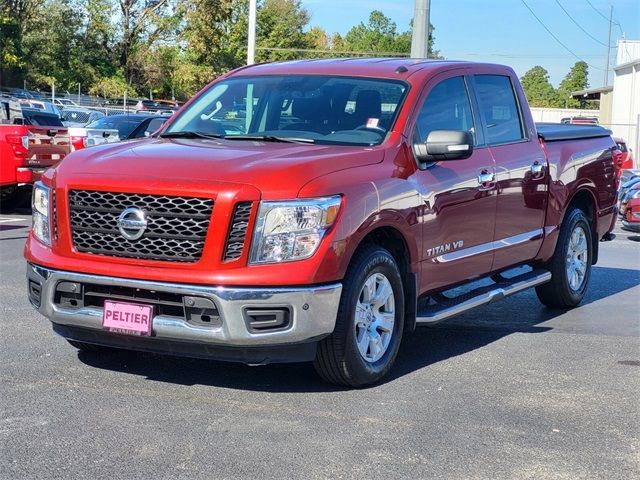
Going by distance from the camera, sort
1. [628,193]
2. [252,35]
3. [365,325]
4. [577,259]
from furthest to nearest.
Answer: [252,35] → [628,193] → [577,259] → [365,325]

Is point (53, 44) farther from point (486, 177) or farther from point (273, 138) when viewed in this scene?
point (273, 138)

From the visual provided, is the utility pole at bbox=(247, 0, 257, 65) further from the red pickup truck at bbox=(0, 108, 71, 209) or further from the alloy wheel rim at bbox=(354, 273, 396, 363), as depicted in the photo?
the alloy wheel rim at bbox=(354, 273, 396, 363)

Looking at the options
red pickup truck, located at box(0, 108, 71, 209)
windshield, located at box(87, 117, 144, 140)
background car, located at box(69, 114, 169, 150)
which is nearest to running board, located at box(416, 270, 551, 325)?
red pickup truck, located at box(0, 108, 71, 209)

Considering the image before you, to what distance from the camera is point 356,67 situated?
271 inches

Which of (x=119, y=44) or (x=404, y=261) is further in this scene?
(x=119, y=44)

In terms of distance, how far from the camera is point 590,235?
8.87 m

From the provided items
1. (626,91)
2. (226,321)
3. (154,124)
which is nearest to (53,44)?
(626,91)

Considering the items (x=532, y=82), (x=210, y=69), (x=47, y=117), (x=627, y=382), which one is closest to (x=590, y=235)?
(x=627, y=382)

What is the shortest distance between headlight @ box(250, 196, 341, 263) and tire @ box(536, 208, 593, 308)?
144 inches

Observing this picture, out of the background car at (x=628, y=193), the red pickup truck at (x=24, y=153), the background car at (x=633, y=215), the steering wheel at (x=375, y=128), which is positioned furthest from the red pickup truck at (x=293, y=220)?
the red pickup truck at (x=24, y=153)

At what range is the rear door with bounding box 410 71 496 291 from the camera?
20.6 ft

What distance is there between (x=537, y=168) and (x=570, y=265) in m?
1.28

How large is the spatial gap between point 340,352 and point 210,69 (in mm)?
55604

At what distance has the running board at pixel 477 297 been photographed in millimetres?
6348
